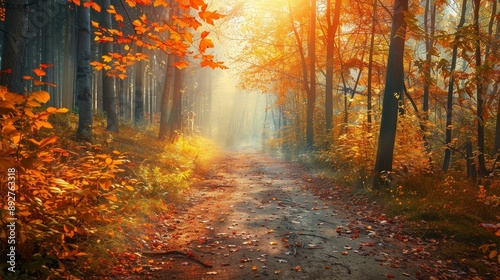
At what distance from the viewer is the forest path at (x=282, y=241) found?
16.4ft

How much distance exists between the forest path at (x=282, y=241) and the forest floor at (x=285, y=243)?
0.01m

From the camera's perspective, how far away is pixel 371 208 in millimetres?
8594

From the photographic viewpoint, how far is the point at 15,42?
7801 millimetres

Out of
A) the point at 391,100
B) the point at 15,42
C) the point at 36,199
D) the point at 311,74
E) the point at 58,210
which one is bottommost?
the point at 58,210

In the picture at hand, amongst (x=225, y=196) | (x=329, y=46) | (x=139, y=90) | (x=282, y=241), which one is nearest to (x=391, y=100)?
(x=225, y=196)

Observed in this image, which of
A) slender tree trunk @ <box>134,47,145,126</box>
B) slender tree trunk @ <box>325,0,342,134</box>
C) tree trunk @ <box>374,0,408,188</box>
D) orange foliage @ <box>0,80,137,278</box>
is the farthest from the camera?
slender tree trunk @ <box>134,47,145,126</box>

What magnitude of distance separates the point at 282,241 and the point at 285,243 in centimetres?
12

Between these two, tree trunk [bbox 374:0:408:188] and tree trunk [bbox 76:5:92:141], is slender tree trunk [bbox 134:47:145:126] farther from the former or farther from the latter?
tree trunk [bbox 374:0:408:188]

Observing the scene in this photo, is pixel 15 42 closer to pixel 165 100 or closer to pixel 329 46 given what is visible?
pixel 165 100

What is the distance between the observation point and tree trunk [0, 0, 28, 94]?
7707mm

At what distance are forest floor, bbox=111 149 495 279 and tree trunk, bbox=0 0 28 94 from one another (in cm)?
450

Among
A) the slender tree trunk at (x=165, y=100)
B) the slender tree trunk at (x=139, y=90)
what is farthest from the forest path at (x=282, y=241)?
the slender tree trunk at (x=139, y=90)

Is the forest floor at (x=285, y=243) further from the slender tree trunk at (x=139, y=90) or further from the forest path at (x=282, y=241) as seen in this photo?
the slender tree trunk at (x=139, y=90)

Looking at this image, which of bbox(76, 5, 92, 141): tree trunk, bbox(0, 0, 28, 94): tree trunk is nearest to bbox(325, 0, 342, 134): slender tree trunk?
bbox(76, 5, 92, 141): tree trunk
